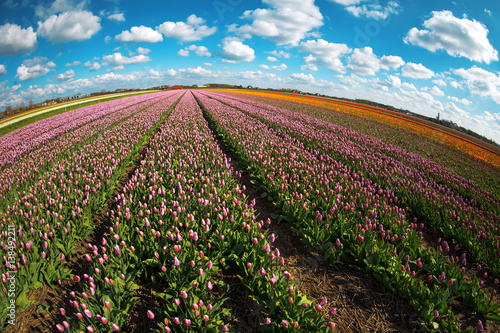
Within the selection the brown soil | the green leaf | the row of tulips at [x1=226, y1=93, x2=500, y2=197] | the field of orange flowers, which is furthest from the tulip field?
the field of orange flowers

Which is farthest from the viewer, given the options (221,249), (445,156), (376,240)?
(445,156)

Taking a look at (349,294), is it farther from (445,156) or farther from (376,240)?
(445,156)

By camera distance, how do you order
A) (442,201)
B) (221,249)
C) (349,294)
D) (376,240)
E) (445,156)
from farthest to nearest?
1. (445,156)
2. (442,201)
3. (376,240)
4. (221,249)
5. (349,294)

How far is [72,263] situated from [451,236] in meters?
7.81

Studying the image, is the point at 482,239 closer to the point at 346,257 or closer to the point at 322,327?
the point at 346,257

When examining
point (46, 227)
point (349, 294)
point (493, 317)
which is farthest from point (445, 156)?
point (46, 227)

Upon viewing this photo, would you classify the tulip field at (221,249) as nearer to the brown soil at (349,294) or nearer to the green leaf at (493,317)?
the green leaf at (493,317)

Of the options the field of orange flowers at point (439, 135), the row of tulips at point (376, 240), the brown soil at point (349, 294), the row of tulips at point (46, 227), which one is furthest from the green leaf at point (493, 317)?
the field of orange flowers at point (439, 135)

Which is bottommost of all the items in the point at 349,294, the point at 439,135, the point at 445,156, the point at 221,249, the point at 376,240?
the point at 349,294

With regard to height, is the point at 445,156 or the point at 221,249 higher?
the point at 445,156

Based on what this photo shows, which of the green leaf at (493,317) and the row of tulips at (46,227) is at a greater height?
the row of tulips at (46,227)

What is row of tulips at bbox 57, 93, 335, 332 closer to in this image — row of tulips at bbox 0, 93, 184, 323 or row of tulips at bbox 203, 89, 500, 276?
row of tulips at bbox 0, 93, 184, 323

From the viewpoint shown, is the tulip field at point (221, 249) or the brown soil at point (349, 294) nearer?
the tulip field at point (221, 249)

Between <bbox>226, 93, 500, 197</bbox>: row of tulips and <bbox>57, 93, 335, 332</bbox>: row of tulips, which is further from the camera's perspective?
<bbox>226, 93, 500, 197</bbox>: row of tulips
